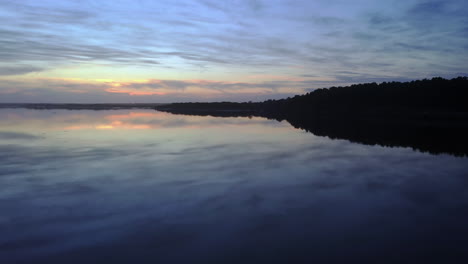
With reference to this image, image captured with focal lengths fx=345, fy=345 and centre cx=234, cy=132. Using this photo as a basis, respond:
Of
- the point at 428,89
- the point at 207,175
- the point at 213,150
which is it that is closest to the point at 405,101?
the point at 428,89

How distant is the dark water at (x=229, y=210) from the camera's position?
741cm

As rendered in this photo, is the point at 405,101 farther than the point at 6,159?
Yes

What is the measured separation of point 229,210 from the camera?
1012 cm

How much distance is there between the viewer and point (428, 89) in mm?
71500

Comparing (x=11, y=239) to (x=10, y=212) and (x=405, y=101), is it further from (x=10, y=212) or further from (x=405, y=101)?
(x=405, y=101)

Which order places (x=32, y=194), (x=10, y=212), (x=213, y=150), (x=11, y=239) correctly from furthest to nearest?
(x=213, y=150) → (x=32, y=194) → (x=10, y=212) → (x=11, y=239)

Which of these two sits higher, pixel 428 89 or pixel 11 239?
pixel 428 89

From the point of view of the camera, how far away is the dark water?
7414 mm

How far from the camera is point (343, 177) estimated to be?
1484 cm

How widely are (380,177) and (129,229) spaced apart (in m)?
11.1

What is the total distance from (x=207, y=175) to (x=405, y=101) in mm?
70034

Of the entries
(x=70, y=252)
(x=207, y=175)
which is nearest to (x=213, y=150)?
(x=207, y=175)

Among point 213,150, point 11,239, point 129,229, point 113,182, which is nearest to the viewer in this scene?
point 11,239

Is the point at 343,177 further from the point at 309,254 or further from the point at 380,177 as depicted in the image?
the point at 309,254
